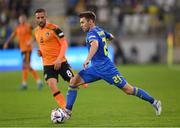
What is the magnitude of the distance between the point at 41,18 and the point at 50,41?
617 millimetres

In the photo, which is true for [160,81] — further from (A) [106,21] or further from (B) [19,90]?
(A) [106,21]

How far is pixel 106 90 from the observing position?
20.4 m

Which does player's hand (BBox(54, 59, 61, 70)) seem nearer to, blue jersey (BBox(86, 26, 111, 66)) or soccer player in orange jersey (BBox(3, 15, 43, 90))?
blue jersey (BBox(86, 26, 111, 66))

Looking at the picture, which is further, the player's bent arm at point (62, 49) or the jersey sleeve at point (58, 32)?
the jersey sleeve at point (58, 32)

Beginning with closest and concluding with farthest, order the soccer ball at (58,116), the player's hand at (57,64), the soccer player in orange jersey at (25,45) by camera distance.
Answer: the soccer ball at (58,116) < the player's hand at (57,64) < the soccer player in orange jersey at (25,45)

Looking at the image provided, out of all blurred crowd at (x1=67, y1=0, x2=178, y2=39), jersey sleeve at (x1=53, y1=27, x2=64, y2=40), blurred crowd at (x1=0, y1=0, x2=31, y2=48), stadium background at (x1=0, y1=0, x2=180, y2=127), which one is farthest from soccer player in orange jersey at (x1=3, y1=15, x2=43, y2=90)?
blurred crowd at (x1=67, y1=0, x2=178, y2=39)

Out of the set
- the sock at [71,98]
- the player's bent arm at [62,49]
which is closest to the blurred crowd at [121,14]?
the player's bent arm at [62,49]

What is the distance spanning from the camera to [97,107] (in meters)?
14.8

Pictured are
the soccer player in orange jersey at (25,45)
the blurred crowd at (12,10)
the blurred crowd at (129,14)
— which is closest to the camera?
the soccer player in orange jersey at (25,45)

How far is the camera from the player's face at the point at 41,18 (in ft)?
42.2

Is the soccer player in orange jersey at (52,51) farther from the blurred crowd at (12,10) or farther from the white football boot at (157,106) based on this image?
the blurred crowd at (12,10)

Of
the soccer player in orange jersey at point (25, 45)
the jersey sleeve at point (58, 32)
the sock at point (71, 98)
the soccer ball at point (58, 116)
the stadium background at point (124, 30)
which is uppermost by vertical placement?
the jersey sleeve at point (58, 32)

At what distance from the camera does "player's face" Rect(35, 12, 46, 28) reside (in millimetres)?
12875

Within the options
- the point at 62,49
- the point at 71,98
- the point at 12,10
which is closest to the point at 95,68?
the point at 71,98
